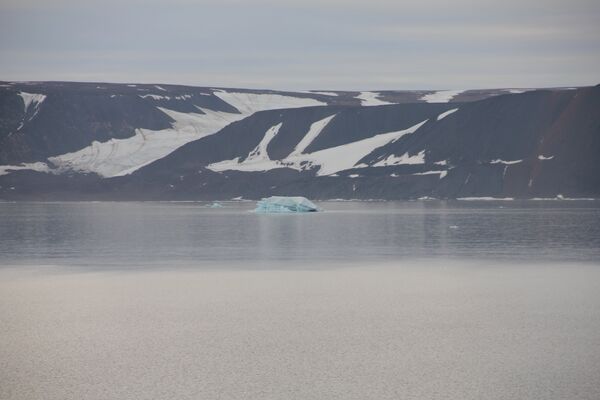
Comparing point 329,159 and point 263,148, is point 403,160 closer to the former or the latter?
point 329,159

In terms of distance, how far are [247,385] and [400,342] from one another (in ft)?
11.5

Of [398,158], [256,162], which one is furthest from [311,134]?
[398,158]

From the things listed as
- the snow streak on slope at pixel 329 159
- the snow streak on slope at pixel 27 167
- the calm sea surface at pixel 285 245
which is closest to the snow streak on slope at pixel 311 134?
the snow streak on slope at pixel 329 159

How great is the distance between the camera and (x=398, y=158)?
522 ft

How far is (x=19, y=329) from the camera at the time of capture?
16.5 meters

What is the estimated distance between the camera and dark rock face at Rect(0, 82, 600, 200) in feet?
466

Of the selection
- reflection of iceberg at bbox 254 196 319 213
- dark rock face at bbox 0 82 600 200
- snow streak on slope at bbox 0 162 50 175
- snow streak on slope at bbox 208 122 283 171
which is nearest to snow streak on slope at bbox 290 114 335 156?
dark rock face at bbox 0 82 600 200

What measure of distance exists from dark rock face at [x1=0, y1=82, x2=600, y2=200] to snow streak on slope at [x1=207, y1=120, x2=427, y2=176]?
74 centimetres

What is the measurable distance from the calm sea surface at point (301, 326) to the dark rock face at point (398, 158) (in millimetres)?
112669

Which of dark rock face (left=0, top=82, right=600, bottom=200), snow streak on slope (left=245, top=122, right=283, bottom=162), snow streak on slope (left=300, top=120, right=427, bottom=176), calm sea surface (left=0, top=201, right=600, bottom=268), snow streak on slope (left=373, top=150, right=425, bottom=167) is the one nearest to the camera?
calm sea surface (left=0, top=201, right=600, bottom=268)

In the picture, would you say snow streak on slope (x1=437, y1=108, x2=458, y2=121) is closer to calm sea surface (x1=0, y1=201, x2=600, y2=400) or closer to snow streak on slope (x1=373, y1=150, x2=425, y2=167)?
snow streak on slope (x1=373, y1=150, x2=425, y2=167)

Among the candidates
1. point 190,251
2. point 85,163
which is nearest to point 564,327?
point 190,251

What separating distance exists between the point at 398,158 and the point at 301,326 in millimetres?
143805

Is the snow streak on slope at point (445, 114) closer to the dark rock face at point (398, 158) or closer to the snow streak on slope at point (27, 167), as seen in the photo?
the dark rock face at point (398, 158)
